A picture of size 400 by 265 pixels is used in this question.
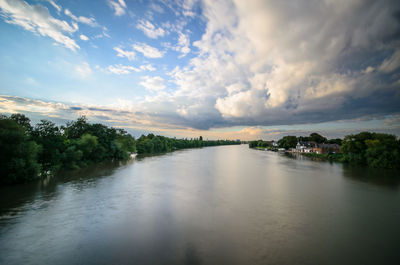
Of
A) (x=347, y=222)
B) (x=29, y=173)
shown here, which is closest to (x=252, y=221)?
(x=347, y=222)

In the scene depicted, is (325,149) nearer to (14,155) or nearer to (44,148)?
(44,148)

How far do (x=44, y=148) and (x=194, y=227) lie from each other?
26.0 m

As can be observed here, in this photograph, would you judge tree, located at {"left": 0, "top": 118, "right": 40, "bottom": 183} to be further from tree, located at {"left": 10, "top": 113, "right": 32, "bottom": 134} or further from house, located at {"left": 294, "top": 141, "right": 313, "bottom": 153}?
house, located at {"left": 294, "top": 141, "right": 313, "bottom": 153}

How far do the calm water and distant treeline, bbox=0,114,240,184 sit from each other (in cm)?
214

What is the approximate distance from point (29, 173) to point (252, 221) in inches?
957

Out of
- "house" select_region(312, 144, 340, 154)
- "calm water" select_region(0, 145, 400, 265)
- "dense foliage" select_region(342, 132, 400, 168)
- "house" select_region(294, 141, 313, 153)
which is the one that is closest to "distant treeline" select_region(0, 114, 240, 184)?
"calm water" select_region(0, 145, 400, 265)

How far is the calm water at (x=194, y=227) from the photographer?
8.08 m

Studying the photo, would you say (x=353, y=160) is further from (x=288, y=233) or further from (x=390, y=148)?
(x=288, y=233)

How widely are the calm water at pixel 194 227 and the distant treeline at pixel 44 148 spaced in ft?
7.03

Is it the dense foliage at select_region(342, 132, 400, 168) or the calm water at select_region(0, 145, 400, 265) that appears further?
the dense foliage at select_region(342, 132, 400, 168)

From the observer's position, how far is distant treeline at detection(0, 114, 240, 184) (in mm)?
18453

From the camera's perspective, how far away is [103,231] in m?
10.3

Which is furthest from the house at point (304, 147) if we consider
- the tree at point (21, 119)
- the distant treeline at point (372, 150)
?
the tree at point (21, 119)

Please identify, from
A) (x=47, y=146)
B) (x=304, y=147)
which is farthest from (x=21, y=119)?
(x=304, y=147)
